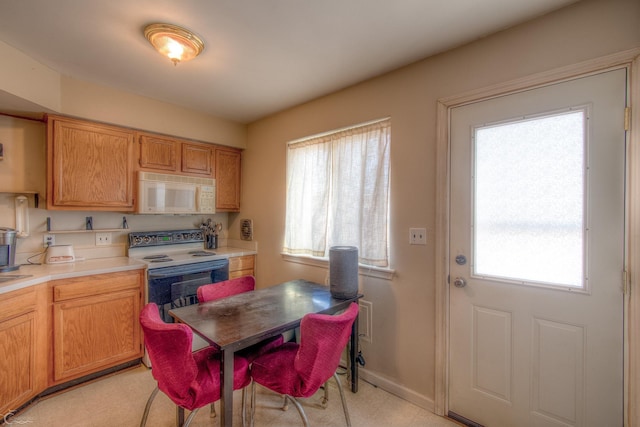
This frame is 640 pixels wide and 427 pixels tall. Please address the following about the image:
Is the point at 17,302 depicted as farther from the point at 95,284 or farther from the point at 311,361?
the point at 311,361

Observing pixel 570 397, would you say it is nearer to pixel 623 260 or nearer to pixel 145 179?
pixel 623 260

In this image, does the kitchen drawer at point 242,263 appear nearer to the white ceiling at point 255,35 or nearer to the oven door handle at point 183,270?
the oven door handle at point 183,270

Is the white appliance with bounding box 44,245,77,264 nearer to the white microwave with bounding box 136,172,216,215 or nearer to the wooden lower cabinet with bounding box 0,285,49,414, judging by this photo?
the wooden lower cabinet with bounding box 0,285,49,414

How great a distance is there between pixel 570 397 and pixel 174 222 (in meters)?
3.70

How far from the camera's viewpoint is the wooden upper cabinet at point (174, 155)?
9.51 ft

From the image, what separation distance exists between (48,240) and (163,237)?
0.94m

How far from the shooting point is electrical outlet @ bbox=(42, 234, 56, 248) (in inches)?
102

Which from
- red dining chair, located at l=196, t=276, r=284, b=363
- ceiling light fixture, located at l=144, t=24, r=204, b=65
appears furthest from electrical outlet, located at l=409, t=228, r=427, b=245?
ceiling light fixture, located at l=144, t=24, r=204, b=65

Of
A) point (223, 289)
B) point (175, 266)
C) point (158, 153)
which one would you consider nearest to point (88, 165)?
point (158, 153)

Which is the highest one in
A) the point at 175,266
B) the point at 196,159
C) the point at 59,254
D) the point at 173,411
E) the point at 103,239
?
the point at 196,159

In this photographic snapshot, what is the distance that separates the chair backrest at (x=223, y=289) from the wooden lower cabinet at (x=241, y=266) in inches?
38.5

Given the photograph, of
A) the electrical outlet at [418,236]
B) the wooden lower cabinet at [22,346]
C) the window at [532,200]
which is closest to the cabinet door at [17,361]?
the wooden lower cabinet at [22,346]

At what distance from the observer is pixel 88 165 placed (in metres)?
2.54

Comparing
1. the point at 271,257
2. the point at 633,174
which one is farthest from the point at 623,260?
the point at 271,257
